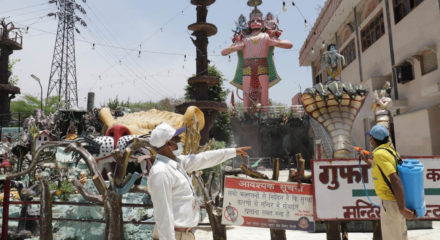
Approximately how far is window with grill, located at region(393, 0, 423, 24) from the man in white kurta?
12278 millimetres

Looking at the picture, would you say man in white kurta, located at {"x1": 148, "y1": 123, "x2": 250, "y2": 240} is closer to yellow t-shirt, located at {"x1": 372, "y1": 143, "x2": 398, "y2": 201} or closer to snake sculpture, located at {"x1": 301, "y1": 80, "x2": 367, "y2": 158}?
yellow t-shirt, located at {"x1": 372, "y1": 143, "x2": 398, "y2": 201}

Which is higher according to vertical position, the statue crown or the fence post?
the statue crown

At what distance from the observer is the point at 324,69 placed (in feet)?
21.1

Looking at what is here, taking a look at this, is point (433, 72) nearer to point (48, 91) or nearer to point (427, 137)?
point (427, 137)

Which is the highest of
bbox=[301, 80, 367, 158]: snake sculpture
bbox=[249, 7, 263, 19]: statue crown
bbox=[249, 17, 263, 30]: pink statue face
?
bbox=[249, 7, 263, 19]: statue crown

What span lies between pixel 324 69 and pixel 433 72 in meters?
6.47

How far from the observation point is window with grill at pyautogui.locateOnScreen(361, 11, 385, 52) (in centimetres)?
1455

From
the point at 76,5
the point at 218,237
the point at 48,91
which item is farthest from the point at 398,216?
the point at 48,91

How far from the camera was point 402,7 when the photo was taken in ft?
41.2

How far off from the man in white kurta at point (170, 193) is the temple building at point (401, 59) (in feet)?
28.0

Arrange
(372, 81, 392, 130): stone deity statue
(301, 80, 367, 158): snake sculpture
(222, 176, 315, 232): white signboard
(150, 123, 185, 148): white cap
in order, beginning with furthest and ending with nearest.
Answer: (372, 81, 392, 130): stone deity statue, (301, 80, 367, 158): snake sculpture, (222, 176, 315, 232): white signboard, (150, 123, 185, 148): white cap

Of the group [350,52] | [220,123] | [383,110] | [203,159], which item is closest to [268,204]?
[203,159]

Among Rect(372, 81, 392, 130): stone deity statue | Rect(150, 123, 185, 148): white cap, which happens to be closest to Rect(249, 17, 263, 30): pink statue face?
Rect(372, 81, 392, 130): stone deity statue

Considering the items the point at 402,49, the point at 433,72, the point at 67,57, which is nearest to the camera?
the point at 433,72
